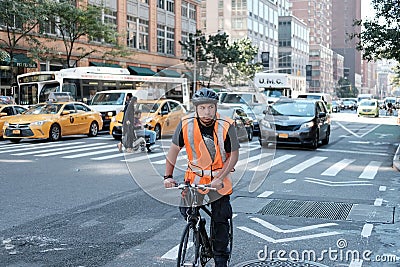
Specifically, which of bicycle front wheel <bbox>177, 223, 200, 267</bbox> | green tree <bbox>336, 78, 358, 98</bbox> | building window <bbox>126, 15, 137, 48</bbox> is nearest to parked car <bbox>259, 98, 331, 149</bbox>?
bicycle front wheel <bbox>177, 223, 200, 267</bbox>

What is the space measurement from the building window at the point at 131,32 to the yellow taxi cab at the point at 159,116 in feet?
94.6

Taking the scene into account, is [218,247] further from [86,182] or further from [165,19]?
[165,19]

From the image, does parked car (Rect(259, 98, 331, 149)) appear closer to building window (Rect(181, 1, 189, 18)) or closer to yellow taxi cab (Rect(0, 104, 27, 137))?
yellow taxi cab (Rect(0, 104, 27, 137))

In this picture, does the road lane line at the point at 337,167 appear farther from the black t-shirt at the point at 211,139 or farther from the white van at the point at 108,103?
the white van at the point at 108,103

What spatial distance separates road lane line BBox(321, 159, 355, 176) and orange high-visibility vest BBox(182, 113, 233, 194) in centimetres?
823

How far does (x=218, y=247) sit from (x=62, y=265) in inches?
68.6

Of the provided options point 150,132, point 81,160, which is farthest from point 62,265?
point 150,132

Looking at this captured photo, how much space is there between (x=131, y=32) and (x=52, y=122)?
30.5 m

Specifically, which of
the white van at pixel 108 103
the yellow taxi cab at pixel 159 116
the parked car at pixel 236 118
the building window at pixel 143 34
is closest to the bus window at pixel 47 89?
the white van at pixel 108 103

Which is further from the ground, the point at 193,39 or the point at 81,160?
the point at 193,39

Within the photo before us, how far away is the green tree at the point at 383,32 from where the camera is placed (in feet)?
70.8

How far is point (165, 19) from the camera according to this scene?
183 ft

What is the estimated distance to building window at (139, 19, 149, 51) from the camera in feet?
169

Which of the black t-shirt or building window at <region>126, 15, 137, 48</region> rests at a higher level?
building window at <region>126, 15, 137, 48</region>
